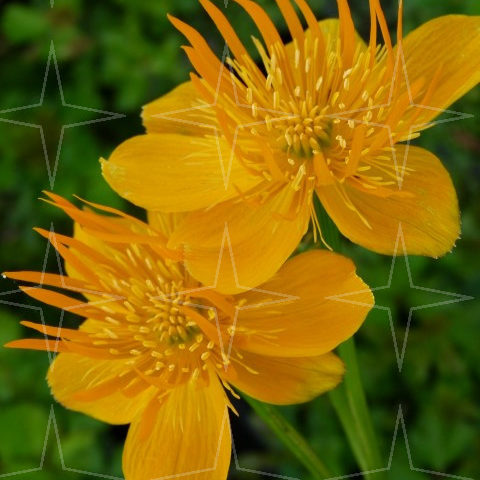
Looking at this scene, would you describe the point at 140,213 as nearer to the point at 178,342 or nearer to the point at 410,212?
the point at 178,342

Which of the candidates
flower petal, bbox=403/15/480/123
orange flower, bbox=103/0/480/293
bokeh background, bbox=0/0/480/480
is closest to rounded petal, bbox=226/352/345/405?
orange flower, bbox=103/0/480/293

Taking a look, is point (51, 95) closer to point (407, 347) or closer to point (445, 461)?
point (407, 347)

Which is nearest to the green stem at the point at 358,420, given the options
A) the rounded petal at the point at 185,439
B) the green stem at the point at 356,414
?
the green stem at the point at 356,414

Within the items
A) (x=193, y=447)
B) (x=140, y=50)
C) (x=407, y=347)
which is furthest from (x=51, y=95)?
(x=193, y=447)

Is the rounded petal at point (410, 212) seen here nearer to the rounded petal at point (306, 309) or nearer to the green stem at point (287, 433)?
the rounded petal at point (306, 309)

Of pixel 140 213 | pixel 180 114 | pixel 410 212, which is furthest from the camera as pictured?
pixel 140 213

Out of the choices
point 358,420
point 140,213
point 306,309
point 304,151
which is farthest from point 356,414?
point 140,213
